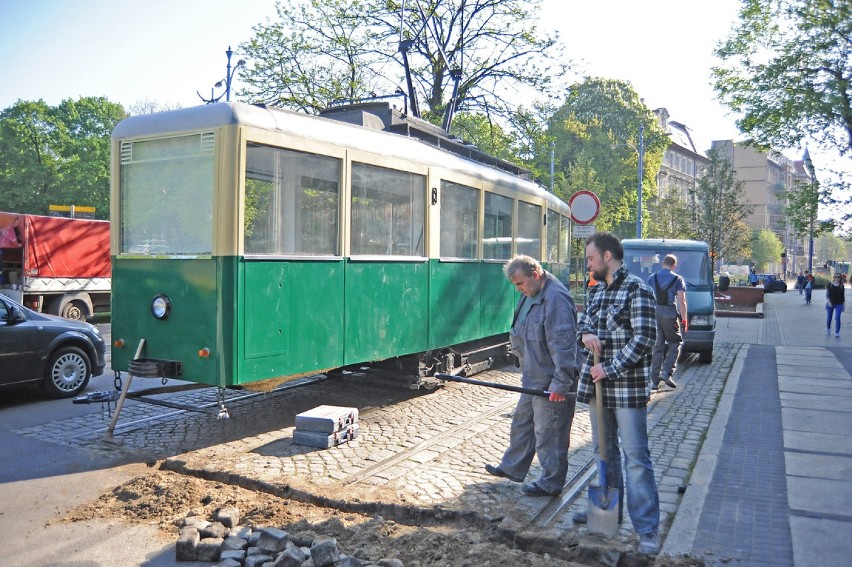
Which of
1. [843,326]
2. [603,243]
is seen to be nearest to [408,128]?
[603,243]

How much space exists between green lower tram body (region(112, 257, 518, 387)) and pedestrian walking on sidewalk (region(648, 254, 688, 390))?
3.71m

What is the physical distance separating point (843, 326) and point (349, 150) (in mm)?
22244

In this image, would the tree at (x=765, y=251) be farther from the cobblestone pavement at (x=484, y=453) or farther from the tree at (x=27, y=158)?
the cobblestone pavement at (x=484, y=453)

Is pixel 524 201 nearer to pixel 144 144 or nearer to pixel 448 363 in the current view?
pixel 448 363

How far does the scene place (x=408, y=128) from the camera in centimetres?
925

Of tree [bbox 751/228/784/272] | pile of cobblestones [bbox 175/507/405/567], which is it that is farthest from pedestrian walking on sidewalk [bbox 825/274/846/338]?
tree [bbox 751/228/784/272]

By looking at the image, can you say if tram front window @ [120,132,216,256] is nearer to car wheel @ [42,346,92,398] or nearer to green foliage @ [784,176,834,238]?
car wheel @ [42,346,92,398]

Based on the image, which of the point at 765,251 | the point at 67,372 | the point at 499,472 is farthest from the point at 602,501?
the point at 765,251

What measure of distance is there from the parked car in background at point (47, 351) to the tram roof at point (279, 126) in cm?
314

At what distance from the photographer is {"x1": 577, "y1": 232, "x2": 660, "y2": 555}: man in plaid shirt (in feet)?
14.4

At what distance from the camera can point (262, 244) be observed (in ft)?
21.7

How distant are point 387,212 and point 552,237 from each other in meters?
6.22

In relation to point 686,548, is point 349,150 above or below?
above

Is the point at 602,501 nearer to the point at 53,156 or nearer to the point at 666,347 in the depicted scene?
the point at 666,347
